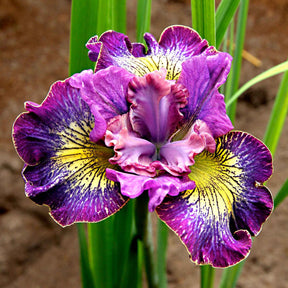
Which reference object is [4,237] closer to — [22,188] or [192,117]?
[22,188]

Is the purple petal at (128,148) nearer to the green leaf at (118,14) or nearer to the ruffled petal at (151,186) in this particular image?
the ruffled petal at (151,186)

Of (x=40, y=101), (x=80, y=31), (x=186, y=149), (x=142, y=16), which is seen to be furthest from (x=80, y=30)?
(x=40, y=101)

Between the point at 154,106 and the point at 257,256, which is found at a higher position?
the point at 154,106

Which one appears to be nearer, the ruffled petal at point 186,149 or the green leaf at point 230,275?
the ruffled petal at point 186,149

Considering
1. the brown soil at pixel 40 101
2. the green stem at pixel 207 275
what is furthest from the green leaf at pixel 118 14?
the brown soil at pixel 40 101

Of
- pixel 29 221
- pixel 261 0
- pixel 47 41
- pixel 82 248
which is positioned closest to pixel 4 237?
pixel 29 221

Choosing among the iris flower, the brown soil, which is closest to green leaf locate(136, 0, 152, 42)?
the iris flower
